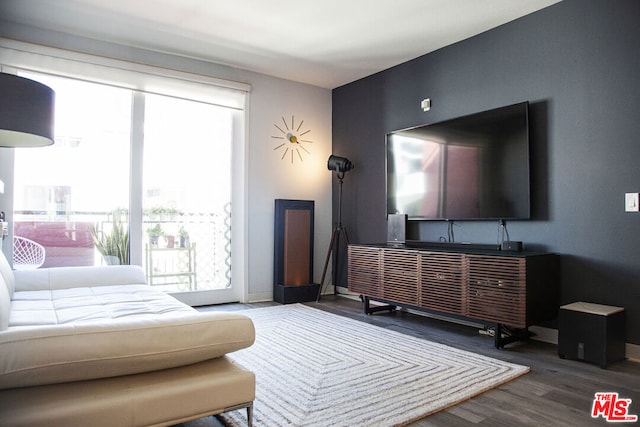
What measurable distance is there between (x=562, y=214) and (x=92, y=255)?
3967 mm

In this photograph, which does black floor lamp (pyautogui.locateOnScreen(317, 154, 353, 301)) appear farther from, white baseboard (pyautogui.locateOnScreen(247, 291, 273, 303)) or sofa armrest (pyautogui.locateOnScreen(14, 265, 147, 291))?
sofa armrest (pyautogui.locateOnScreen(14, 265, 147, 291))

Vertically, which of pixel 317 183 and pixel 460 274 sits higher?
pixel 317 183

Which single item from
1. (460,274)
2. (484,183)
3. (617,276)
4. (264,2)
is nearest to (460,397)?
(460,274)

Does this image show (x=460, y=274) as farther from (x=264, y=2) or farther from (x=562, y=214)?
(x=264, y=2)

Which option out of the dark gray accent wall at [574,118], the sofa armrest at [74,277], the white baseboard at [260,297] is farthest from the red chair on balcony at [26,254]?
the dark gray accent wall at [574,118]

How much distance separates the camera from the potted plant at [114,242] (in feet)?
13.1

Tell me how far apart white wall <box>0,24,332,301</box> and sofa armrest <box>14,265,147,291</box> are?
1683mm

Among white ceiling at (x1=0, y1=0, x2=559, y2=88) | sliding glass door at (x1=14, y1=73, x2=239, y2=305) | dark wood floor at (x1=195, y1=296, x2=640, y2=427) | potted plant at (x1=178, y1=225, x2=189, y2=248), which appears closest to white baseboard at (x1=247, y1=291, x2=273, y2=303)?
sliding glass door at (x1=14, y1=73, x2=239, y2=305)

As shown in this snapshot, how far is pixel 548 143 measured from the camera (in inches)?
127

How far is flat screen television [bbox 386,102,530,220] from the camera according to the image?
10.8ft

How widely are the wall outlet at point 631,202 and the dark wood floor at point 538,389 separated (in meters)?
0.97

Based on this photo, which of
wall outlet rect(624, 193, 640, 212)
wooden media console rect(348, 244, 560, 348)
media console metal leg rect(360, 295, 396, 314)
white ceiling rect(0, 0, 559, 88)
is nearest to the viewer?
wall outlet rect(624, 193, 640, 212)

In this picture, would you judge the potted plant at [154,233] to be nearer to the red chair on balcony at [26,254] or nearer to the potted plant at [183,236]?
the potted plant at [183,236]

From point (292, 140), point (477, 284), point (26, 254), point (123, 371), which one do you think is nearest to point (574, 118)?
point (477, 284)
